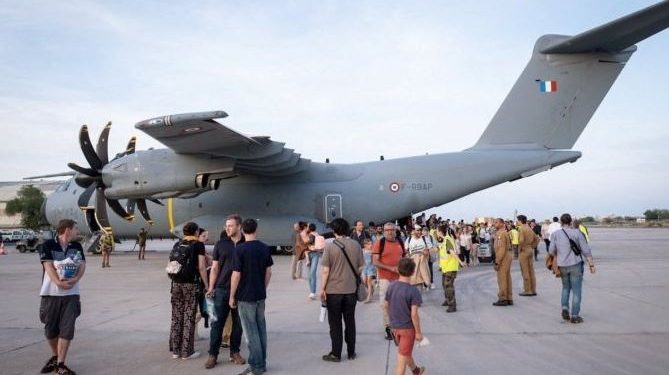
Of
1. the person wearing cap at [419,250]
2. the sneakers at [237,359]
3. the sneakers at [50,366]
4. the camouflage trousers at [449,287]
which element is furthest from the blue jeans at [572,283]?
the sneakers at [50,366]

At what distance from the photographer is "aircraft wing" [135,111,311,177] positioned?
495 inches

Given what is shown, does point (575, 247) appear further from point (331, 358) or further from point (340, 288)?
point (331, 358)

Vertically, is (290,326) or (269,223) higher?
(269,223)

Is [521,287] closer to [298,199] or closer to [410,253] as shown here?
[410,253]

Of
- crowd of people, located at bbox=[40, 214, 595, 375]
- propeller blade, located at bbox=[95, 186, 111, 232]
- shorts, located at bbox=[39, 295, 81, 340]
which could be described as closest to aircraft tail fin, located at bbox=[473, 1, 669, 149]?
crowd of people, located at bbox=[40, 214, 595, 375]

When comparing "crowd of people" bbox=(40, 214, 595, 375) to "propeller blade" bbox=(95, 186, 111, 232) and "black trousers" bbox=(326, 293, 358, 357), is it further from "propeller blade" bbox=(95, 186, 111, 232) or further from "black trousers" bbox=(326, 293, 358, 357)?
"propeller blade" bbox=(95, 186, 111, 232)

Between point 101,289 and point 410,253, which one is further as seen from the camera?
point 101,289

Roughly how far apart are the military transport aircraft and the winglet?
0.03 meters

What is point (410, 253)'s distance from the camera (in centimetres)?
852

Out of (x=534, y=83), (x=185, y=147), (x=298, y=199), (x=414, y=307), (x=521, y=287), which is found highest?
(x=534, y=83)

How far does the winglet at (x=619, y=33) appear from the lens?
456 inches

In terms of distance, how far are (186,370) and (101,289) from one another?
278 inches

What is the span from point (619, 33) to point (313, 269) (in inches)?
405

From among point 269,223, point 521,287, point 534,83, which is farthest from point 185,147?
point 534,83
